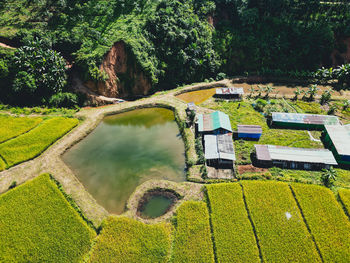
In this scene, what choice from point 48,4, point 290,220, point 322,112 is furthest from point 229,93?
point 48,4

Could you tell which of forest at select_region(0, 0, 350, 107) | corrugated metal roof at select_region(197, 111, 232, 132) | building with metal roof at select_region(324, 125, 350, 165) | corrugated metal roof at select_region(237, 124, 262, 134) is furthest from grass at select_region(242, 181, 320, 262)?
forest at select_region(0, 0, 350, 107)

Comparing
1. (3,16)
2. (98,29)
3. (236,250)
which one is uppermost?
(3,16)

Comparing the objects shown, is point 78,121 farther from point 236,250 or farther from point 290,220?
point 290,220

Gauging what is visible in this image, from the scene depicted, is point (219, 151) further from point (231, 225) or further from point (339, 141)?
point (339, 141)

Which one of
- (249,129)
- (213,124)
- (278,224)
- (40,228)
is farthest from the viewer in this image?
(213,124)

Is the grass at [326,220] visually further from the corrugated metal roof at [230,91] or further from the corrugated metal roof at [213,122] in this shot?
the corrugated metal roof at [230,91]

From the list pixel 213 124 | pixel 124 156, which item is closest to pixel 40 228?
pixel 124 156
